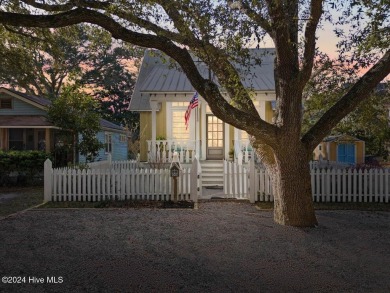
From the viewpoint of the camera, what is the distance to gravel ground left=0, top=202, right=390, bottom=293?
4.97 metres

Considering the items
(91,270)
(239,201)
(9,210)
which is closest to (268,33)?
(239,201)

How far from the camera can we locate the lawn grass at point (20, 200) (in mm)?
11237

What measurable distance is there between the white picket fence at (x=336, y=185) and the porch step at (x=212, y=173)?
360 centimetres

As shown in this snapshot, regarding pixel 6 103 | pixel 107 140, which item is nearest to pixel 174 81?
pixel 6 103

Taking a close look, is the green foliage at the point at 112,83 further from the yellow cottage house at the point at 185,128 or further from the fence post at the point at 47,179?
the fence post at the point at 47,179

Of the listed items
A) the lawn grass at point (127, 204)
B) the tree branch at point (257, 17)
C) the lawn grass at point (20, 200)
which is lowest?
the lawn grass at point (20, 200)

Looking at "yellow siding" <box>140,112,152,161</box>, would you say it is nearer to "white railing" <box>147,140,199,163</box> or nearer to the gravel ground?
"white railing" <box>147,140,199,163</box>

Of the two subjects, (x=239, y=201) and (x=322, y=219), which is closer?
(x=322, y=219)

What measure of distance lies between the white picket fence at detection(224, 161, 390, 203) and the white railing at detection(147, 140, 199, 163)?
515 centimetres

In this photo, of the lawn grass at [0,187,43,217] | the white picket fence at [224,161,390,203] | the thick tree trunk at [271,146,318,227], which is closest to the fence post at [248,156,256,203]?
the white picket fence at [224,161,390,203]

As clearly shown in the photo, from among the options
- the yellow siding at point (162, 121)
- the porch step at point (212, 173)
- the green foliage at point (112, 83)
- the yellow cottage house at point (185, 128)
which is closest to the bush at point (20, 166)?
the yellow cottage house at point (185, 128)

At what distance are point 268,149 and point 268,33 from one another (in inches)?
116

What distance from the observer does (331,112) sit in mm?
8359

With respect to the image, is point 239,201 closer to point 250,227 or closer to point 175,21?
point 250,227
